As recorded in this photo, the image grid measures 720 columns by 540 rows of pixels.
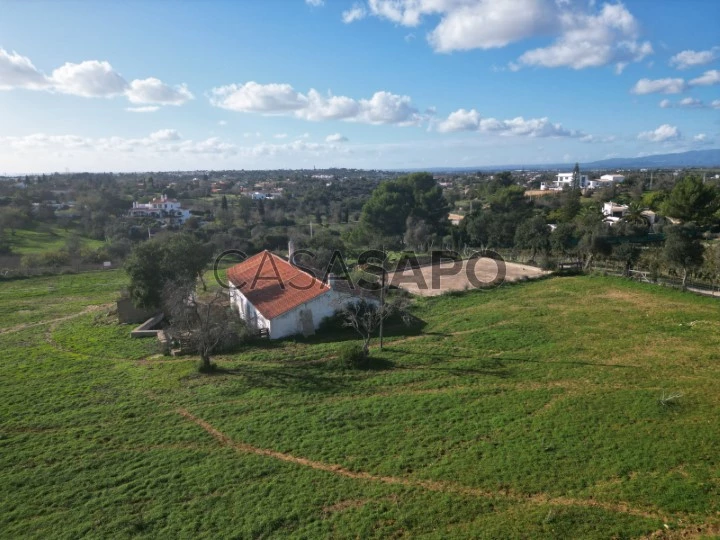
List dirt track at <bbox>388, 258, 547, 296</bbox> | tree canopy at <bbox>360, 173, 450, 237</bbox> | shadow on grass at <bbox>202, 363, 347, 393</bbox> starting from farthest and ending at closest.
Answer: tree canopy at <bbox>360, 173, 450, 237</bbox>, dirt track at <bbox>388, 258, 547, 296</bbox>, shadow on grass at <bbox>202, 363, 347, 393</bbox>

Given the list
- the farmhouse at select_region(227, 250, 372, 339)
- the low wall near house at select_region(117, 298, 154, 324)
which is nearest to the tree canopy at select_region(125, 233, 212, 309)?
the low wall near house at select_region(117, 298, 154, 324)

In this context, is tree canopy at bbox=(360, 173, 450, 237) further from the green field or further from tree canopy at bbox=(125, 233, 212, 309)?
the green field

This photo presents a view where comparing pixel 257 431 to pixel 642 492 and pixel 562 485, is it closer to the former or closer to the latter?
pixel 562 485

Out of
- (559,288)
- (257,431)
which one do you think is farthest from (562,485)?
(559,288)

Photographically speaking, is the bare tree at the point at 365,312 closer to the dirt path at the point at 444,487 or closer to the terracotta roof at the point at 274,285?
the terracotta roof at the point at 274,285

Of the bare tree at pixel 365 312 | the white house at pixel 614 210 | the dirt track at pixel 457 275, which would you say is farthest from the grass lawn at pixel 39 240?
the white house at pixel 614 210

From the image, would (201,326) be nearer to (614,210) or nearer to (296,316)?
(296,316)
